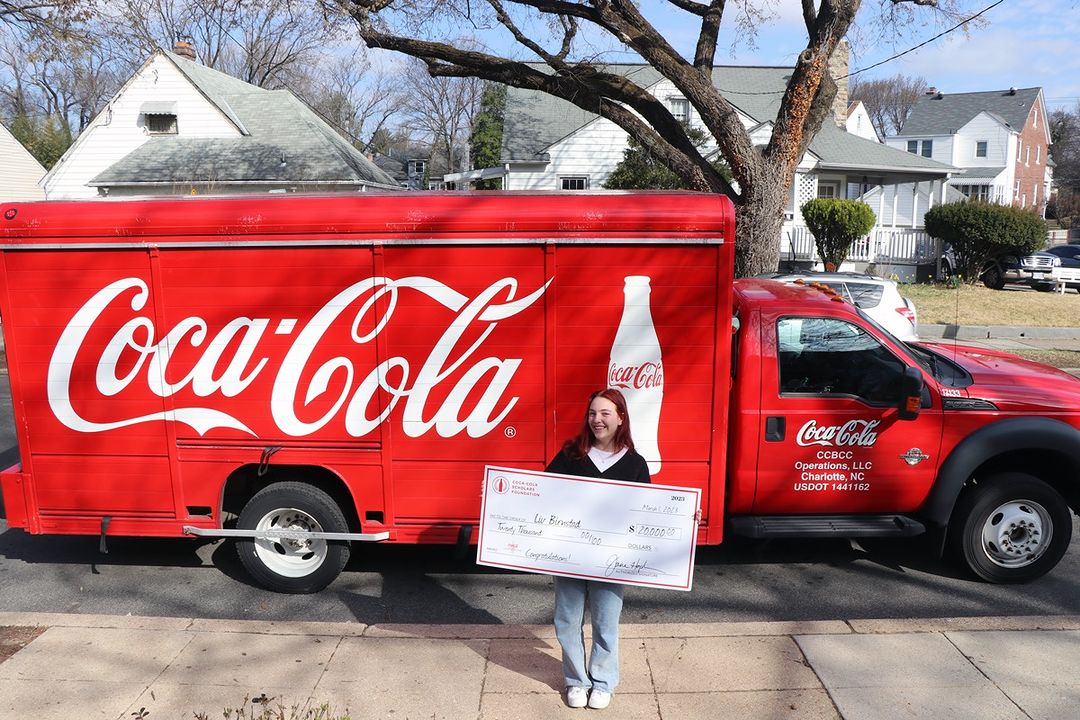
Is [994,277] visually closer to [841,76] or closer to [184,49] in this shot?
[841,76]

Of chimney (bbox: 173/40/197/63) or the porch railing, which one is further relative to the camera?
chimney (bbox: 173/40/197/63)

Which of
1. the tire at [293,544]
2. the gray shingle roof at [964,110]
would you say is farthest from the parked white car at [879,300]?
the gray shingle roof at [964,110]

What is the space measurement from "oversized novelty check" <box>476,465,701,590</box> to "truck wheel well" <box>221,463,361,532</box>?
175 centimetres

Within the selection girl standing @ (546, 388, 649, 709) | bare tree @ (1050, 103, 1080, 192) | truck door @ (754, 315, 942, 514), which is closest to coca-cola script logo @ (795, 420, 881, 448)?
truck door @ (754, 315, 942, 514)

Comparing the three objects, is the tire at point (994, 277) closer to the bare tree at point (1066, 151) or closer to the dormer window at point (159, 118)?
the dormer window at point (159, 118)

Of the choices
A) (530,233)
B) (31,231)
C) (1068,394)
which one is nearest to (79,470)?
(31,231)

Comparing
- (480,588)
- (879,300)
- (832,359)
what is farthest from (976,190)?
(480,588)

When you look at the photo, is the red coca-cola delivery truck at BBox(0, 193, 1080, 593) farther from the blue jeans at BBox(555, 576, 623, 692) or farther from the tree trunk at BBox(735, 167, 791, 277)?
the tree trunk at BBox(735, 167, 791, 277)

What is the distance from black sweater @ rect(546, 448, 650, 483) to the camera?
3818mm

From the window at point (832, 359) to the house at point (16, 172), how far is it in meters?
35.8

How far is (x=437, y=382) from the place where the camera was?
5.02m

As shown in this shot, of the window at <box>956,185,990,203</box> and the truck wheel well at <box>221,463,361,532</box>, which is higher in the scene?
the window at <box>956,185,990,203</box>

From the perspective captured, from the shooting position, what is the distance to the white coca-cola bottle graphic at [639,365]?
16.0 feet

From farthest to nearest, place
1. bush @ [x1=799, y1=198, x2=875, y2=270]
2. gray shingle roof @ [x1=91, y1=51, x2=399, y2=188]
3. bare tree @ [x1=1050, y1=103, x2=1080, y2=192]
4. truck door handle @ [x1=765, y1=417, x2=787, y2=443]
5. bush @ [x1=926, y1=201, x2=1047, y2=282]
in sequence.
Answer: bare tree @ [x1=1050, y1=103, x2=1080, y2=192] < gray shingle roof @ [x1=91, y1=51, x2=399, y2=188] < bush @ [x1=799, y1=198, x2=875, y2=270] < bush @ [x1=926, y1=201, x2=1047, y2=282] < truck door handle @ [x1=765, y1=417, x2=787, y2=443]
